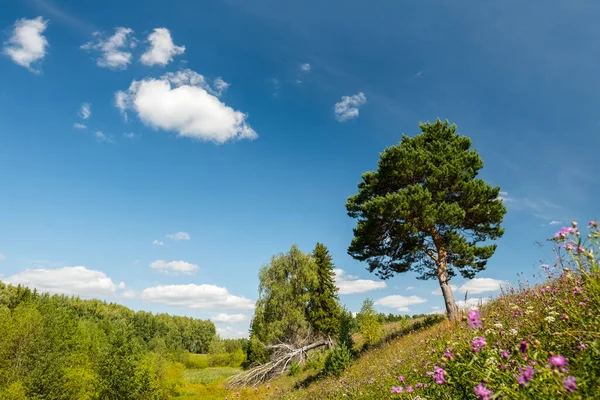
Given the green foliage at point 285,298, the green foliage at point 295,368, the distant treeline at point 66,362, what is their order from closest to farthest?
the green foliage at point 295,368 → the distant treeline at point 66,362 → the green foliage at point 285,298

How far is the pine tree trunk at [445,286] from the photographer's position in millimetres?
16688

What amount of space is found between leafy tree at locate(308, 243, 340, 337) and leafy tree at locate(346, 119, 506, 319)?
16.1 meters

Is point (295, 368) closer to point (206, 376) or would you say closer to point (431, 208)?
point (431, 208)

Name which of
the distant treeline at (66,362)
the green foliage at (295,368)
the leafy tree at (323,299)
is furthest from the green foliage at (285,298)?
the distant treeline at (66,362)

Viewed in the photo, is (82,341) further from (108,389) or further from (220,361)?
(220,361)

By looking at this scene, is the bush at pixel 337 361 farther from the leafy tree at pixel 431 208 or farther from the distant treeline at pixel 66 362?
the distant treeline at pixel 66 362

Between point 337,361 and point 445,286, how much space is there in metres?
6.47

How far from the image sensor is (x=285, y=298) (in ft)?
104

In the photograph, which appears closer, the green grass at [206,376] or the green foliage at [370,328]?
the green foliage at [370,328]

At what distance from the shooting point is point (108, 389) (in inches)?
1029

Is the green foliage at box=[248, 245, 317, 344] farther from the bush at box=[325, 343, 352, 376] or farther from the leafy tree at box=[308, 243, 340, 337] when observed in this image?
the bush at box=[325, 343, 352, 376]

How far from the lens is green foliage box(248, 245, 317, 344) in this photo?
30719 millimetres

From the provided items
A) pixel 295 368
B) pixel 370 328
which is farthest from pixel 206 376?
pixel 370 328

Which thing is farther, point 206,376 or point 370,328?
point 206,376
